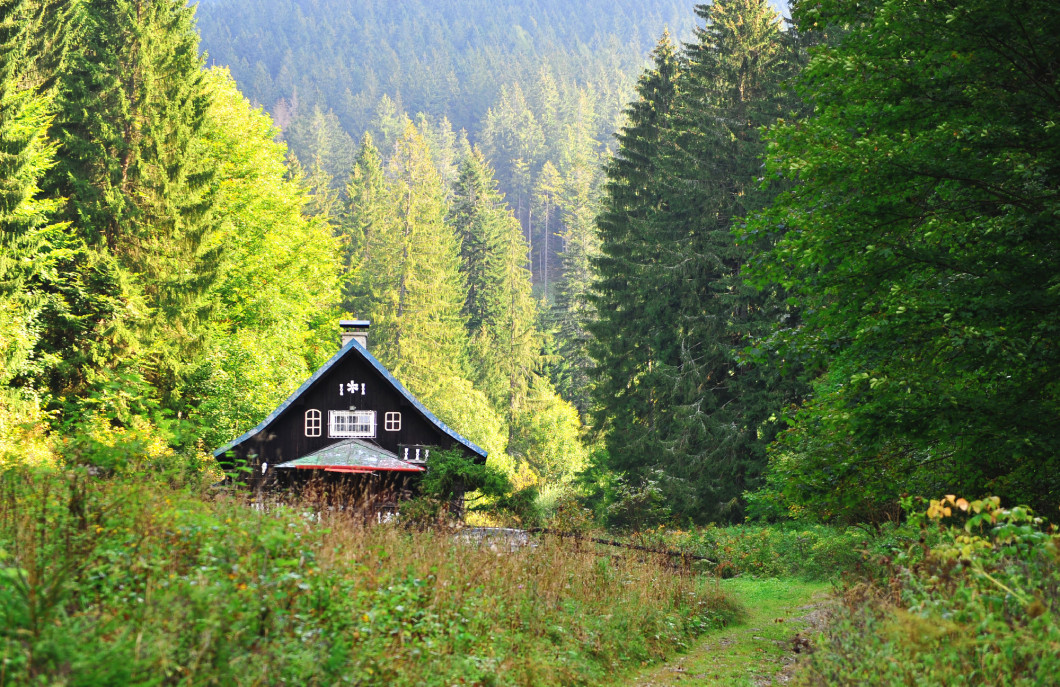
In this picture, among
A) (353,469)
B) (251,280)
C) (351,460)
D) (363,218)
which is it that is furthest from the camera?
(363,218)

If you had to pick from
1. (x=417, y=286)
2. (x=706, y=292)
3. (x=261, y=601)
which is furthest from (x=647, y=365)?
(x=261, y=601)

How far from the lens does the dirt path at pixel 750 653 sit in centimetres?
916

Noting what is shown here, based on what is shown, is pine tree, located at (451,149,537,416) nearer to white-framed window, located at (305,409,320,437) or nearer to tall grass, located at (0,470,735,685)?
white-framed window, located at (305,409,320,437)

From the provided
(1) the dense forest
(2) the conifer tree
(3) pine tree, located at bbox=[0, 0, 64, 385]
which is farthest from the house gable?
(2) the conifer tree

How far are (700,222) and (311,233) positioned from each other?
19.4m

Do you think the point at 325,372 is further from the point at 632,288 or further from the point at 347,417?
the point at 632,288

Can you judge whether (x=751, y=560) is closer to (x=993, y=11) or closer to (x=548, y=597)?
(x=548, y=597)

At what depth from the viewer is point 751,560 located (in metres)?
22.2

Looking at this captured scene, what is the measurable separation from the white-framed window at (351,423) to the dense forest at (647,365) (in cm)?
432

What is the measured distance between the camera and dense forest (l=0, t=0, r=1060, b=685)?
248 inches

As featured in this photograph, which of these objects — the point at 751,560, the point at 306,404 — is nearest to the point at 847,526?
the point at 751,560

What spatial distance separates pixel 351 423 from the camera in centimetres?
2869

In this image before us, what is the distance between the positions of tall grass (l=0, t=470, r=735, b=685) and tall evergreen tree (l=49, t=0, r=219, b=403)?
21734mm

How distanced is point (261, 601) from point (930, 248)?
921cm
